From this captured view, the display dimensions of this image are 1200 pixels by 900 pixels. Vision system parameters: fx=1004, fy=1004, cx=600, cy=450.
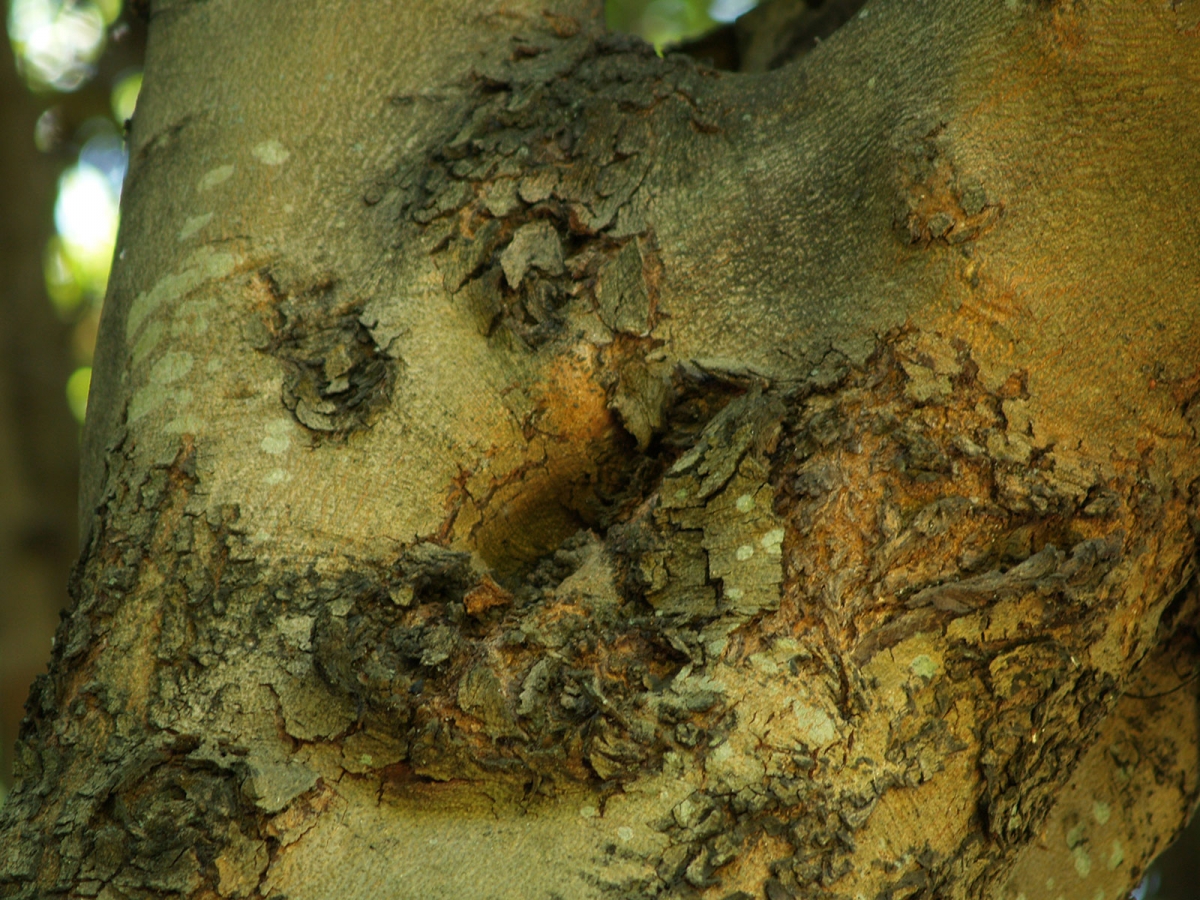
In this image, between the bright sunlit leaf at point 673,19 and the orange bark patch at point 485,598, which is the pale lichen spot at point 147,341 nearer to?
the orange bark patch at point 485,598

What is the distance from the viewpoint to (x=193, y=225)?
4.67 ft

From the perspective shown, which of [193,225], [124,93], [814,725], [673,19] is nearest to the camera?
[814,725]

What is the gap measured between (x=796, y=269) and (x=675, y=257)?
158 millimetres

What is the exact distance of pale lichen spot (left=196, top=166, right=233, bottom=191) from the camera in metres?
1.45

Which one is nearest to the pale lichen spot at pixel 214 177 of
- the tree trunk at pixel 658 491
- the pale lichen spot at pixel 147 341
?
the tree trunk at pixel 658 491

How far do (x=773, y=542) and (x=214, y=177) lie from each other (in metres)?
0.96

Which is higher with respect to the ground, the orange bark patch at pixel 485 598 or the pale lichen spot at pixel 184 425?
the pale lichen spot at pixel 184 425

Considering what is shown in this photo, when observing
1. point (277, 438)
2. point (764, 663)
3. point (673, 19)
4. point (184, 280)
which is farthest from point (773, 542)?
point (673, 19)

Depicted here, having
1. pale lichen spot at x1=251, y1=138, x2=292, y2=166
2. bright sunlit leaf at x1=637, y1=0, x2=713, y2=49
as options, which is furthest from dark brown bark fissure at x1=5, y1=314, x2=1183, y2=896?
bright sunlit leaf at x1=637, y1=0, x2=713, y2=49

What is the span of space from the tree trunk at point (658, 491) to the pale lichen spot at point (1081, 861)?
0.04 feet

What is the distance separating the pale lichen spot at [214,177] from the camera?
1451 mm

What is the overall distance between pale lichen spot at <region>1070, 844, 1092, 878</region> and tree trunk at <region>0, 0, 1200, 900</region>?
13mm

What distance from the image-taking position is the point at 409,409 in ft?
4.19

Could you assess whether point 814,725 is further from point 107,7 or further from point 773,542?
point 107,7
